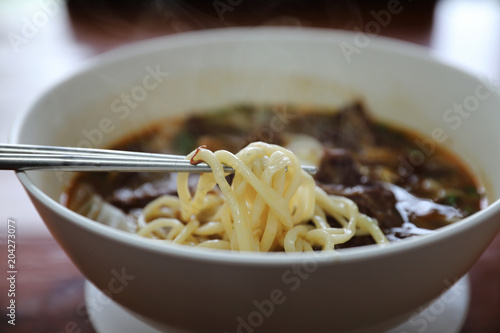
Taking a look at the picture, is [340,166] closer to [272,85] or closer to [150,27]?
[272,85]

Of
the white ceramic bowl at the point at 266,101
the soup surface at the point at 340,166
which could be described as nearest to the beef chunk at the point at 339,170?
the soup surface at the point at 340,166

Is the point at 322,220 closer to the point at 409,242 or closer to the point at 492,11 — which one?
the point at 409,242

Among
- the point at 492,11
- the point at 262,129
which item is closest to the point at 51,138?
the point at 262,129

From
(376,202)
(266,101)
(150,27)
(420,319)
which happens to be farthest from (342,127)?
Answer: (150,27)

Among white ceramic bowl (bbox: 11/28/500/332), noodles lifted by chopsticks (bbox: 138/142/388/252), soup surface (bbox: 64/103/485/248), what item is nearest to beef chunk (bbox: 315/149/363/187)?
soup surface (bbox: 64/103/485/248)

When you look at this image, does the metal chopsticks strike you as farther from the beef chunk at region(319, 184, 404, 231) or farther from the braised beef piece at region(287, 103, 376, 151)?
the braised beef piece at region(287, 103, 376, 151)

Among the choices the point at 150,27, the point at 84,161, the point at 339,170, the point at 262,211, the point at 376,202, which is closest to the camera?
the point at 84,161
